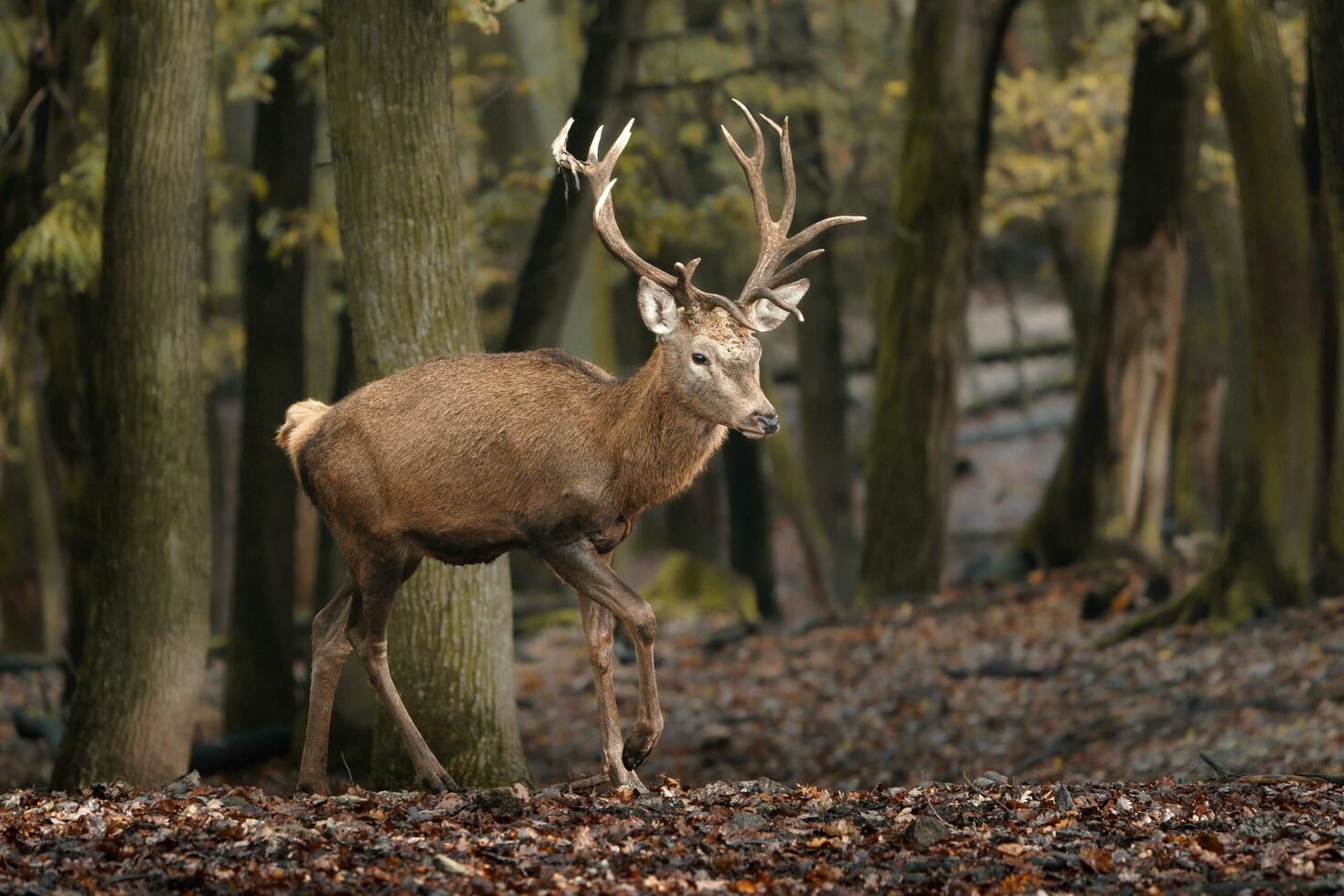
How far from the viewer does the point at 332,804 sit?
704 cm

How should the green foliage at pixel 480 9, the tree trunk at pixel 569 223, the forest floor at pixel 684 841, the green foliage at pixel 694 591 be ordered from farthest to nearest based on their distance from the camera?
the green foliage at pixel 694 591
the tree trunk at pixel 569 223
the green foliage at pixel 480 9
the forest floor at pixel 684 841

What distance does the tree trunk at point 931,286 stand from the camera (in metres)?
16.9

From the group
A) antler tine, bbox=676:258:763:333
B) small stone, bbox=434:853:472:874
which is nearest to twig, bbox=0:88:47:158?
antler tine, bbox=676:258:763:333

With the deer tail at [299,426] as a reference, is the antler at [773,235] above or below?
above

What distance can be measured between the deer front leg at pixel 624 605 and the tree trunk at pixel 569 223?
6.32m

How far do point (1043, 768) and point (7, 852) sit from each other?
25.5 feet

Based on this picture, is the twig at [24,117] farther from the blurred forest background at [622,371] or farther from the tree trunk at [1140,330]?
the tree trunk at [1140,330]

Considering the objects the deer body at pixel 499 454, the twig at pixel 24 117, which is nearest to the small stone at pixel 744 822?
the deer body at pixel 499 454

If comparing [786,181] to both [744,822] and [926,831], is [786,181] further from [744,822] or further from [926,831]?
[926,831]

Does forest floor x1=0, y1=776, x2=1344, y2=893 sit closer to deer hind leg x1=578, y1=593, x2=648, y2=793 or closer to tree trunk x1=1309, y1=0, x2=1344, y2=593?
deer hind leg x1=578, y1=593, x2=648, y2=793

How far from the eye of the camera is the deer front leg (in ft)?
24.3

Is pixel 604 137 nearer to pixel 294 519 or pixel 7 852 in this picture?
pixel 294 519

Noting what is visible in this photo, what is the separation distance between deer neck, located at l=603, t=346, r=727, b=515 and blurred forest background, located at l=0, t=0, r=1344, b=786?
1.55m

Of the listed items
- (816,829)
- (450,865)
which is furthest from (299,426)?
(816,829)
